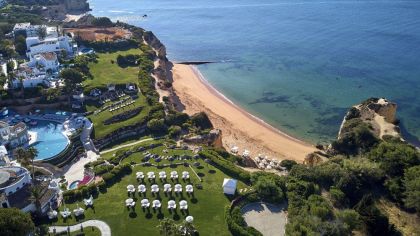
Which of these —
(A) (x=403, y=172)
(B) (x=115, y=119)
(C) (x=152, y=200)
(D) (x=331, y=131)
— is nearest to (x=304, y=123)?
(D) (x=331, y=131)

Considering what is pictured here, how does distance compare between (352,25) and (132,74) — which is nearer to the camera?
(132,74)

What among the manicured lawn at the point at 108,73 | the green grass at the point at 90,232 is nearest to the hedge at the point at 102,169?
the green grass at the point at 90,232

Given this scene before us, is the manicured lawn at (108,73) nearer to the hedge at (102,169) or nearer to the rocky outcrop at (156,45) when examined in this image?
the rocky outcrop at (156,45)

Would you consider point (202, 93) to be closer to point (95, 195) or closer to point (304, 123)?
point (304, 123)

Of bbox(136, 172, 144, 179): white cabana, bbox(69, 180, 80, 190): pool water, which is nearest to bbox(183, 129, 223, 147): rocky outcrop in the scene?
bbox(136, 172, 144, 179): white cabana

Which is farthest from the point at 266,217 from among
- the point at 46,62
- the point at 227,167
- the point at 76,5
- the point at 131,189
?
the point at 76,5

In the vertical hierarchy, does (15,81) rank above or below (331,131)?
above

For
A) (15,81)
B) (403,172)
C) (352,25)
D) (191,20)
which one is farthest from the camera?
(191,20)
